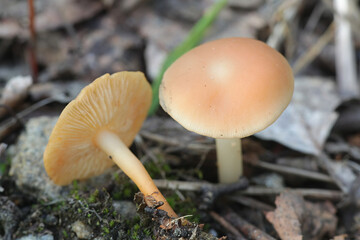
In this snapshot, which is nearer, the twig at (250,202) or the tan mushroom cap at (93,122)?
the tan mushroom cap at (93,122)

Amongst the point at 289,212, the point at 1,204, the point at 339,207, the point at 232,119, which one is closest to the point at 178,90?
the point at 232,119

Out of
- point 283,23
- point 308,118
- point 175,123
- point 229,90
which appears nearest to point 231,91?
point 229,90

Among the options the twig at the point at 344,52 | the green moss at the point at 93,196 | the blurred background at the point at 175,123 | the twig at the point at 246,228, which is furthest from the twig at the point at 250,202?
the twig at the point at 344,52

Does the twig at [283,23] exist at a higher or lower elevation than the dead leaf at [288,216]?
higher

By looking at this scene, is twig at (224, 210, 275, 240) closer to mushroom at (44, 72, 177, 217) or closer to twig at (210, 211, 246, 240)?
twig at (210, 211, 246, 240)

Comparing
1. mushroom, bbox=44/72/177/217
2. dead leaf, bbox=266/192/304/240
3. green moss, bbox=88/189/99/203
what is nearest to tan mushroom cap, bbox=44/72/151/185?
mushroom, bbox=44/72/177/217

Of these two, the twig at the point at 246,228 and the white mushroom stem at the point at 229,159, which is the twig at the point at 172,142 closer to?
the white mushroom stem at the point at 229,159

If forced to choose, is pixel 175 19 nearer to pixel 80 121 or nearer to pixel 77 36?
pixel 77 36
